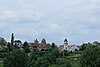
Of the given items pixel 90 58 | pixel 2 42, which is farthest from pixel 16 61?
pixel 2 42

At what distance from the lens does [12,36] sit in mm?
153125

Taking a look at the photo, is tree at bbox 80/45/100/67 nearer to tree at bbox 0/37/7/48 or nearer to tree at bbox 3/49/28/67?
tree at bbox 3/49/28/67

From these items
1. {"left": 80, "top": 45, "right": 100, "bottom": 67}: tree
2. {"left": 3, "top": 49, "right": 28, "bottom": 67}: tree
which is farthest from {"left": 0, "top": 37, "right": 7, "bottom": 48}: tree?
{"left": 80, "top": 45, "right": 100, "bottom": 67}: tree

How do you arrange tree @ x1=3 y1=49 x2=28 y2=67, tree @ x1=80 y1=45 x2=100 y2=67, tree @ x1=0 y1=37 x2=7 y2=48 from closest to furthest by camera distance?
tree @ x1=80 y1=45 x2=100 y2=67
tree @ x1=3 y1=49 x2=28 y2=67
tree @ x1=0 y1=37 x2=7 y2=48

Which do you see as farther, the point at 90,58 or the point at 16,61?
the point at 16,61

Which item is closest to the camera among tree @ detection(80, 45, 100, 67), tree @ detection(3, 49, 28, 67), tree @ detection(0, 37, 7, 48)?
tree @ detection(80, 45, 100, 67)

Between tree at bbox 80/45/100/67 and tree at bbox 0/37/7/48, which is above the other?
tree at bbox 0/37/7/48

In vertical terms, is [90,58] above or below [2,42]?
below

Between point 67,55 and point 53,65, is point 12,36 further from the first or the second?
point 53,65

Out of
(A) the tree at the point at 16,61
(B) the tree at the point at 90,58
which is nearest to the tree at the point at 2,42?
(A) the tree at the point at 16,61

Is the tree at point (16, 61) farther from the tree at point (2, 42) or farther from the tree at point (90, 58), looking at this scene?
the tree at point (2, 42)

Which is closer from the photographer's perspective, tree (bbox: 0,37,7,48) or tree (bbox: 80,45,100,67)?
tree (bbox: 80,45,100,67)

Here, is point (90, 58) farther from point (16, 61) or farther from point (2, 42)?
point (2, 42)

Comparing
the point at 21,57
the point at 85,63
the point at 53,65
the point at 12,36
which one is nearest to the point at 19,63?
the point at 21,57
